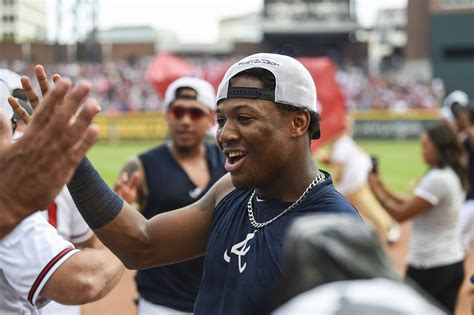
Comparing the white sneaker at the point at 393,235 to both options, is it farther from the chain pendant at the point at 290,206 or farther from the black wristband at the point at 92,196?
the black wristband at the point at 92,196

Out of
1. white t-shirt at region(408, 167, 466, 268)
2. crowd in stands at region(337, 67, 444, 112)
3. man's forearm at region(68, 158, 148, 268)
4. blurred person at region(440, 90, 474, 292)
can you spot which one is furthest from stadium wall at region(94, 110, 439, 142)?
man's forearm at region(68, 158, 148, 268)

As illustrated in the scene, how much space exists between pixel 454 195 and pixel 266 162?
3.50 metres

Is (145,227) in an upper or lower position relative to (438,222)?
upper

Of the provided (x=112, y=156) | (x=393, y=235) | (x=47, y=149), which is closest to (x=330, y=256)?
(x=47, y=149)

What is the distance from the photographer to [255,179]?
110 inches

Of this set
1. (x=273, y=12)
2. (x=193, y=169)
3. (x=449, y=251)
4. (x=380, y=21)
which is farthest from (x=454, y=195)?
(x=380, y=21)

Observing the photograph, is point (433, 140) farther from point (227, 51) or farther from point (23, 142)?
point (227, 51)

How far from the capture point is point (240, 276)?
2637 mm

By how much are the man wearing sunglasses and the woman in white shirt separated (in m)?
1.51

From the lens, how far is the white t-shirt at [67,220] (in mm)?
3848

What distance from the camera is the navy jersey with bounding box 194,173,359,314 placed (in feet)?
8.38

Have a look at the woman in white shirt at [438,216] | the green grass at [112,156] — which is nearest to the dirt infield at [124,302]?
the woman in white shirt at [438,216]

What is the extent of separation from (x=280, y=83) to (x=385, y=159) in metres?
22.1

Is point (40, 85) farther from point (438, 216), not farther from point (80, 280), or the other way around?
point (438, 216)
